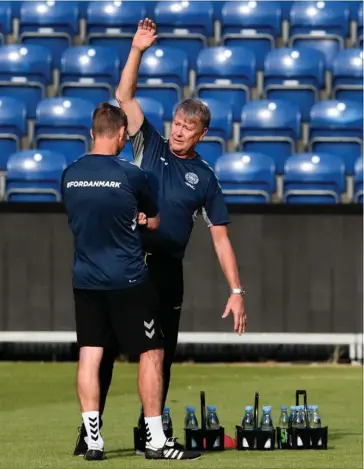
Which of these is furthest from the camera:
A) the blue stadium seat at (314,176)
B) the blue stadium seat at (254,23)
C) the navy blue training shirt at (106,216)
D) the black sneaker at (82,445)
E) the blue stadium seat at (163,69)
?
the blue stadium seat at (254,23)

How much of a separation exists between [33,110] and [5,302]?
3.94 meters

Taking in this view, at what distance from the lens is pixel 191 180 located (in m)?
8.16

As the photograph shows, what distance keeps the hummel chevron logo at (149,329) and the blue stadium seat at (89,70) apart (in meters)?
11.6

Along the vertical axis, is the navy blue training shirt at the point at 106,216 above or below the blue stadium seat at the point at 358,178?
below

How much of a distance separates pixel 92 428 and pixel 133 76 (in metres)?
2.05

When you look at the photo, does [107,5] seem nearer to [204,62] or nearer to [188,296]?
[204,62]

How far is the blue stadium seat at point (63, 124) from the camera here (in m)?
17.7

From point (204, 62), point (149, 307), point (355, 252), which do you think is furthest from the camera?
point (204, 62)

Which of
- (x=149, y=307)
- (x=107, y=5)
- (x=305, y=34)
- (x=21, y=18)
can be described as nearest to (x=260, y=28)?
(x=305, y=34)

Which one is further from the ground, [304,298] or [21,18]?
[21,18]

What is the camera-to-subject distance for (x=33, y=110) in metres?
19.0

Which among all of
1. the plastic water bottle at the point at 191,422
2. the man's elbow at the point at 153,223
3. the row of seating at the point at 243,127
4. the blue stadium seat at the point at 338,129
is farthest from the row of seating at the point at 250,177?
the man's elbow at the point at 153,223

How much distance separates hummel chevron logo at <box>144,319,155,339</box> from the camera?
7.75 metres

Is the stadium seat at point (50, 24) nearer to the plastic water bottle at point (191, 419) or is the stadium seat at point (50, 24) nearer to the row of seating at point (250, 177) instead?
the row of seating at point (250, 177)
